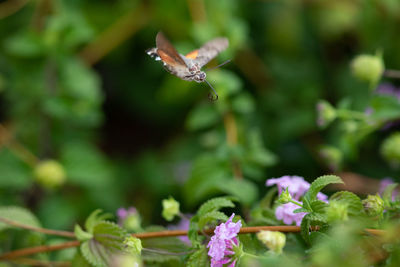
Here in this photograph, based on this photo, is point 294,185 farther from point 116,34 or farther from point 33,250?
point 116,34

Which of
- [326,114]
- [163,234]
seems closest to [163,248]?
[163,234]

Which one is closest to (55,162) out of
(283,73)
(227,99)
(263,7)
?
(227,99)

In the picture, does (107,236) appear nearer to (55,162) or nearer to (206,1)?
(55,162)

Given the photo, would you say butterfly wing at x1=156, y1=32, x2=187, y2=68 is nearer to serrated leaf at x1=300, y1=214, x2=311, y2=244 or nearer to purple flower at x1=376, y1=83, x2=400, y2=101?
serrated leaf at x1=300, y1=214, x2=311, y2=244

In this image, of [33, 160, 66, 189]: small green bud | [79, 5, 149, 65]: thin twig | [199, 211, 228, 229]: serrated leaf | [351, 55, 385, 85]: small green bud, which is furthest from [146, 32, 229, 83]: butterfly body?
[79, 5, 149, 65]: thin twig

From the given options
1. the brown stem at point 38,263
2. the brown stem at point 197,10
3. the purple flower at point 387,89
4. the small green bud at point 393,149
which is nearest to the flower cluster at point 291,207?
the small green bud at point 393,149

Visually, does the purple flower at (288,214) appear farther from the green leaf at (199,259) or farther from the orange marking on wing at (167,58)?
the orange marking on wing at (167,58)
